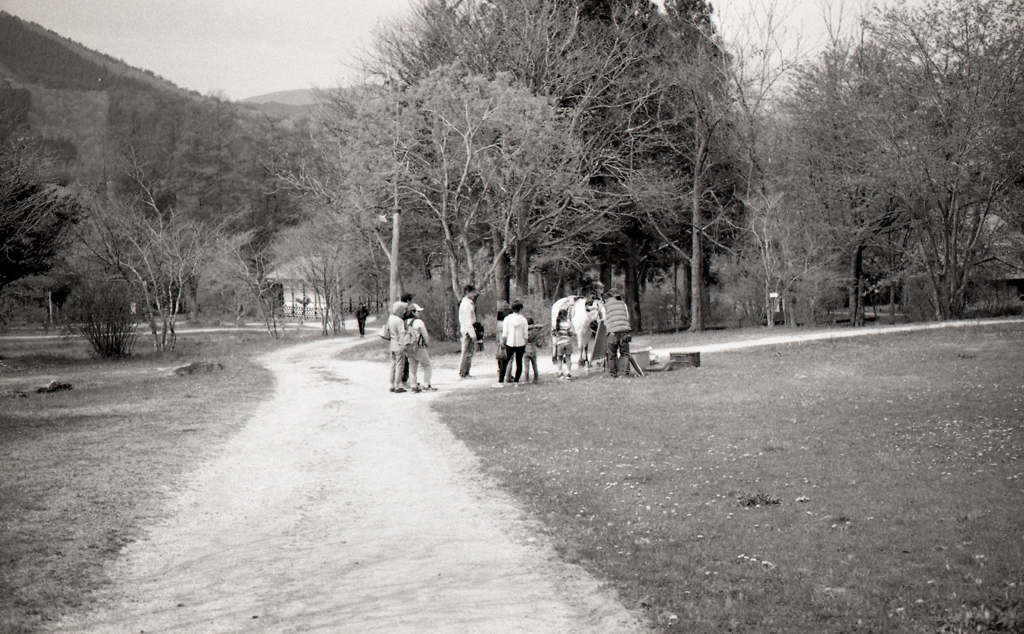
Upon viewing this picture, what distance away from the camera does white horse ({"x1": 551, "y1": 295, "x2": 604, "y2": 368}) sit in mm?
19016

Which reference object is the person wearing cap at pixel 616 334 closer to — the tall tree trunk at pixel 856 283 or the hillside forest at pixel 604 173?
the hillside forest at pixel 604 173

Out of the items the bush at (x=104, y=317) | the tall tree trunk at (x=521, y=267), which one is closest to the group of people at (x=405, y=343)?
the tall tree trunk at (x=521, y=267)

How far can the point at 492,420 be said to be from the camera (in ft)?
44.9

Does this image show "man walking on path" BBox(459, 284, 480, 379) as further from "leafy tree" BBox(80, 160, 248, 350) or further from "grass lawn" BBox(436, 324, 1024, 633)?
"leafy tree" BBox(80, 160, 248, 350)

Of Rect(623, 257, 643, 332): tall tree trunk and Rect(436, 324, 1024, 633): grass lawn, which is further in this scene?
Rect(623, 257, 643, 332): tall tree trunk

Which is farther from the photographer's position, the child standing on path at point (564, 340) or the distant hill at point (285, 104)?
the distant hill at point (285, 104)

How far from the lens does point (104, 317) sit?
28859 mm

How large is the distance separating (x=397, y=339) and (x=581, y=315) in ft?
15.4

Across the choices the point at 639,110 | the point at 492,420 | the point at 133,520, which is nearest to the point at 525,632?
the point at 133,520

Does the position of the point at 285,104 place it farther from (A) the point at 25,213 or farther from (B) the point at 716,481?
(B) the point at 716,481

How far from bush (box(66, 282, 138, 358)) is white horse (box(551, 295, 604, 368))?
57.8ft

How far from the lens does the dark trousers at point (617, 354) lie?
59.4 ft

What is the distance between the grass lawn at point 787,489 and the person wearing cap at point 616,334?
160 centimetres

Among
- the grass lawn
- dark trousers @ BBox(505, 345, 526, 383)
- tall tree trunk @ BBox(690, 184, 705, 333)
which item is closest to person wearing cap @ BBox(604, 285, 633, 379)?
the grass lawn
